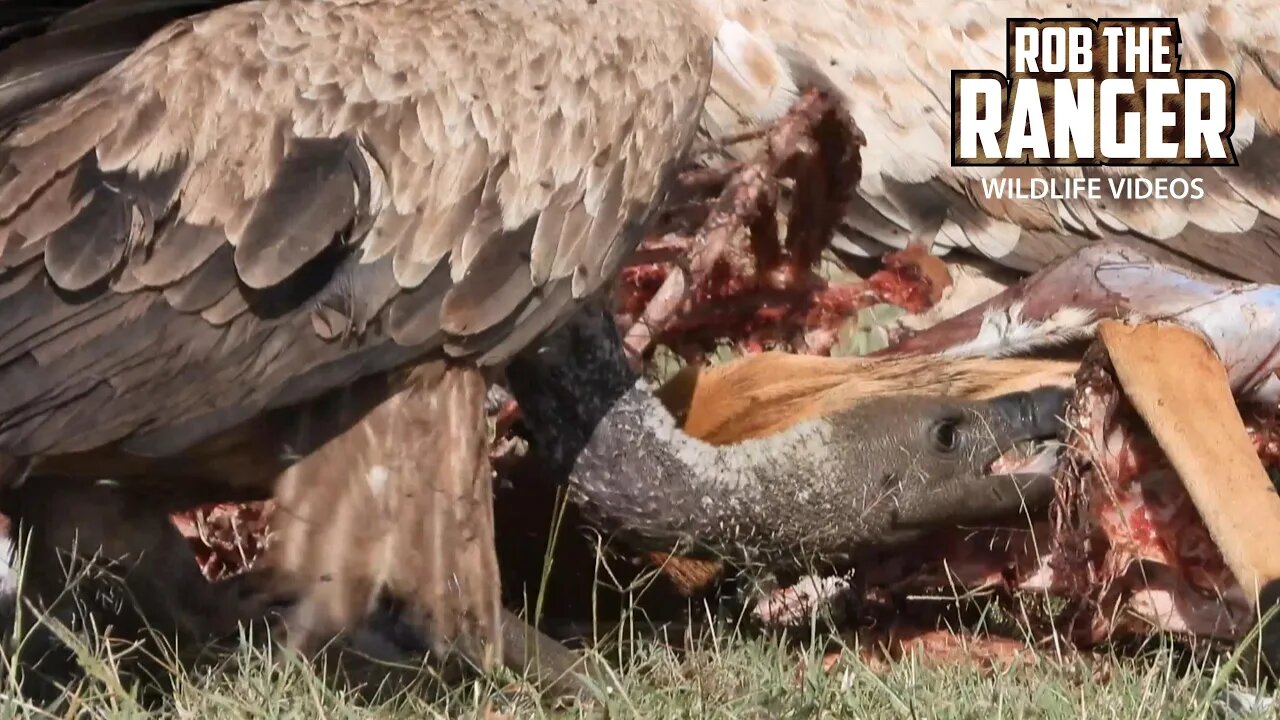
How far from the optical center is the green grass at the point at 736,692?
123 inches

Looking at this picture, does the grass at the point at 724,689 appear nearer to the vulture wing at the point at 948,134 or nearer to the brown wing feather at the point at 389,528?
the brown wing feather at the point at 389,528

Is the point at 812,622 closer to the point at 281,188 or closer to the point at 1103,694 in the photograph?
the point at 1103,694

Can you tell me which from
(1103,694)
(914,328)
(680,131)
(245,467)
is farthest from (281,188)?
(914,328)

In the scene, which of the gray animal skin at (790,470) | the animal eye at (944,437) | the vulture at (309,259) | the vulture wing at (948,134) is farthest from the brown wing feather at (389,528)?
the vulture wing at (948,134)

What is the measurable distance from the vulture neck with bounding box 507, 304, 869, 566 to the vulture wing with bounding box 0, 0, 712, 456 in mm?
385

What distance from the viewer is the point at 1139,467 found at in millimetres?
3943

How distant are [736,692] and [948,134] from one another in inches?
100

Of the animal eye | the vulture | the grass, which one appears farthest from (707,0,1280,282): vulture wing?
the grass

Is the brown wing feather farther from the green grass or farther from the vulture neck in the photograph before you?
the vulture neck

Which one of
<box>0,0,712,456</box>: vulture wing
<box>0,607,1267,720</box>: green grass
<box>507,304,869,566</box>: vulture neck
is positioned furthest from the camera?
<box>507,304,869,566</box>: vulture neck

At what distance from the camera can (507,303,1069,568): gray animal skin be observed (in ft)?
12.9

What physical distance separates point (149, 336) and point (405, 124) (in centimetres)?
58

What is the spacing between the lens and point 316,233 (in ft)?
11.0

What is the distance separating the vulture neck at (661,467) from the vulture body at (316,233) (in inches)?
15.5
